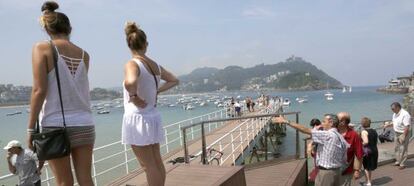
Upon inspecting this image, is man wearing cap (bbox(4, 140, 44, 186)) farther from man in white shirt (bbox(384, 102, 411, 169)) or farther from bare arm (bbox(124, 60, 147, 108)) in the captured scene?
man in white shirt (bbox(384, 102, 411, 169))

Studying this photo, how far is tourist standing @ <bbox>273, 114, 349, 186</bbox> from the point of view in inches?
199

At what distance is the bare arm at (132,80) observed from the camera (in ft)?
9.84

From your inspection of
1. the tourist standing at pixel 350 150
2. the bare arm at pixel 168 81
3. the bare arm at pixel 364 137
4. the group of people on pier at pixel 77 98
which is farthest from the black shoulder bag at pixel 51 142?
the bare arm at pixel 364 137

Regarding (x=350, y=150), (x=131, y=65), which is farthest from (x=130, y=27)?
(x=350, y=150)

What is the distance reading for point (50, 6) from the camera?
2572mm

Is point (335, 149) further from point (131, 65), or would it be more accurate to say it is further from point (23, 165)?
point (23, 165)

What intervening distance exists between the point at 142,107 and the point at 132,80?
248 mm

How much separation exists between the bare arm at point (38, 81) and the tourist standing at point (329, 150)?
127 inches

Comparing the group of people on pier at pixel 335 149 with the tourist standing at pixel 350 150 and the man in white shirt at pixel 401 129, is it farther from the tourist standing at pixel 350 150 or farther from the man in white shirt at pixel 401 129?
the man in white shirt at pixel 401 129

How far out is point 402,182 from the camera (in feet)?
27.1

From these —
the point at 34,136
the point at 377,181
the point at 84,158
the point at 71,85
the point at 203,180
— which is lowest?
the point at 377,181

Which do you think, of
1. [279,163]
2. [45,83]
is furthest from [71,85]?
[279,163]

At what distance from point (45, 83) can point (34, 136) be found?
12.6 inches

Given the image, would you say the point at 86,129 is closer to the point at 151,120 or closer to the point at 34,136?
the point at 34,136
